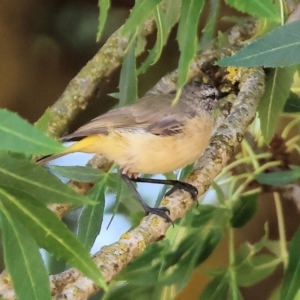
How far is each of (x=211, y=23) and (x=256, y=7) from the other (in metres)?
0.29

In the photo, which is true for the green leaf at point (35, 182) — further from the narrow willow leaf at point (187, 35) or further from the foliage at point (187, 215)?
the narrow willow leaf at point (187, 35)

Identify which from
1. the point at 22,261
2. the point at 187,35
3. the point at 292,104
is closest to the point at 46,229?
the point at 22,261

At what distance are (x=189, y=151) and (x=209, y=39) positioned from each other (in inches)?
8.5

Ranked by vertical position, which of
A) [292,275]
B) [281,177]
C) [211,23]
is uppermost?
[211,23]

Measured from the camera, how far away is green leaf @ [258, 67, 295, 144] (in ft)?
2.02

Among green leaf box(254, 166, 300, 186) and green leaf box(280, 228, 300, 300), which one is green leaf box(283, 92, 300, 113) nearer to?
green leaf box(254, 166, 300, 186)

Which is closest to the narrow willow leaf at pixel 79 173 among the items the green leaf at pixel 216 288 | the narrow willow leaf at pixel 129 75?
the narrow willow leaf at pixel 129 75

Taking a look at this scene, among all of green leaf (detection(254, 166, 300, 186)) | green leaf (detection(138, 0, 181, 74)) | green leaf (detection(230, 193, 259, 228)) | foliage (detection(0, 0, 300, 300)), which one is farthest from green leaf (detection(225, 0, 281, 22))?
green leaf (detection(230, 193, 259, 228))

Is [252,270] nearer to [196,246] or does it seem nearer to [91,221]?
[196,246]

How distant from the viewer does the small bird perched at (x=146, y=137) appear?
2.12 ft

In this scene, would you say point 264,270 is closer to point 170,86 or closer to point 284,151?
point 284,151

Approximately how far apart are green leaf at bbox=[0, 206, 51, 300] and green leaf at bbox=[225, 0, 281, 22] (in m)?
0.24

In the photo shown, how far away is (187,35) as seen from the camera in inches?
16.8

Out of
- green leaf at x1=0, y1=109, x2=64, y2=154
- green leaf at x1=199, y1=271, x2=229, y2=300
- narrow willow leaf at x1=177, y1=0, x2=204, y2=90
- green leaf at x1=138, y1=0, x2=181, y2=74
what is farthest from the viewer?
green leaf at x1=199, y1=271, x2=229, y2=300
